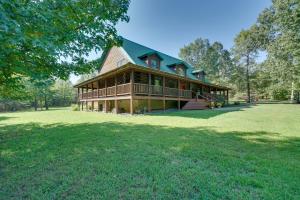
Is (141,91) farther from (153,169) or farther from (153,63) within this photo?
(153,169)

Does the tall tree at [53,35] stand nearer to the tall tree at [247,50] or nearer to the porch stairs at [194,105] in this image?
the porch stairs at [194,105]

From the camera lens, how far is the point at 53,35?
157 inches

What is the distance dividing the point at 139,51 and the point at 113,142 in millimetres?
16198

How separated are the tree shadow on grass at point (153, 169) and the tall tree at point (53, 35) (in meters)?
2.20

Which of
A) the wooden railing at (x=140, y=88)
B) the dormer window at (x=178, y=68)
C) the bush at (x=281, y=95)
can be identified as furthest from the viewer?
the bush at (x=281, y=95)

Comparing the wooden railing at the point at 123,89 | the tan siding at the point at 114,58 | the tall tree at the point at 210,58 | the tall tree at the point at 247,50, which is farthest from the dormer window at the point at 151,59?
the tall tree at the point at 210,58

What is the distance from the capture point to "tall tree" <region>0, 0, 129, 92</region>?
3254 mm

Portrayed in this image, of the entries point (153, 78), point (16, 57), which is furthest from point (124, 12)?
point (153, 78)

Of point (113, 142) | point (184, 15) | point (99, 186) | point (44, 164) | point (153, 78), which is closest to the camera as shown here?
point (99, 186)

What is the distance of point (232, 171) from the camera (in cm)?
330

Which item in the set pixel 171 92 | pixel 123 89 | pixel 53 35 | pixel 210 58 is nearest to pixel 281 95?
pixel 210 58

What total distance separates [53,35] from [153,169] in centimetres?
377

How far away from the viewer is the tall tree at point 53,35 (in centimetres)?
325

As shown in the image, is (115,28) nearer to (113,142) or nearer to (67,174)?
(113,142)
